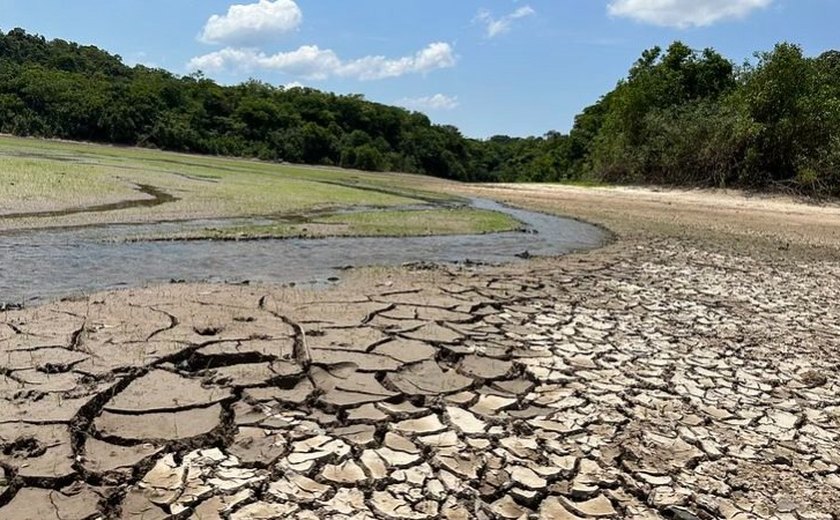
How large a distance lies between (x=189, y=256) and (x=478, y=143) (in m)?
88.0

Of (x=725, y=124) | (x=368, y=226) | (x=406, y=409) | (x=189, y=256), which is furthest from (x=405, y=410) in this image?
(x=725, y=124)

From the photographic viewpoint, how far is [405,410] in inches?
144

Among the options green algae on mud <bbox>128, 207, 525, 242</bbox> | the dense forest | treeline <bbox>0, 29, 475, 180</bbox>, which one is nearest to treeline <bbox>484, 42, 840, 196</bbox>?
the dense forest

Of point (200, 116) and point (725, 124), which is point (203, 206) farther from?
point (200, 116)

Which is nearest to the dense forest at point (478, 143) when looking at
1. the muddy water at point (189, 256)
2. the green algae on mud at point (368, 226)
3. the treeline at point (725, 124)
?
the treeline at point (725, 124)

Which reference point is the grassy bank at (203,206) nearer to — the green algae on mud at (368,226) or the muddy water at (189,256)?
the green algae on mud at (368,226)

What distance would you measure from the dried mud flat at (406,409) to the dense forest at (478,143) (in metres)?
22.9

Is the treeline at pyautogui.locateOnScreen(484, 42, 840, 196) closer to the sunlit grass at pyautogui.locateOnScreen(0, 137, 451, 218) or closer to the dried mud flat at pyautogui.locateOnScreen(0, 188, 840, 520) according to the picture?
the sunlit grass at pyautogui.locateOnScreen(0, 137, 451, 218)

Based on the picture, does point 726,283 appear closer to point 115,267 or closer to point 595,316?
point 595,316

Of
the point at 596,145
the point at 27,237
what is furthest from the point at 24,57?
the point at 27,237

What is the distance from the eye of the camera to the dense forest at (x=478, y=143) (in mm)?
25547

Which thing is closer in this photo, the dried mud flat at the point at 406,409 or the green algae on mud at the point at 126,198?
the dried mud flat at the point at 406,409

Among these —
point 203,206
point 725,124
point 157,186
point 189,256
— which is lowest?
point 189,256

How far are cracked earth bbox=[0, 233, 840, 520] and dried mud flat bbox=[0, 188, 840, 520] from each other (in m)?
0.01
